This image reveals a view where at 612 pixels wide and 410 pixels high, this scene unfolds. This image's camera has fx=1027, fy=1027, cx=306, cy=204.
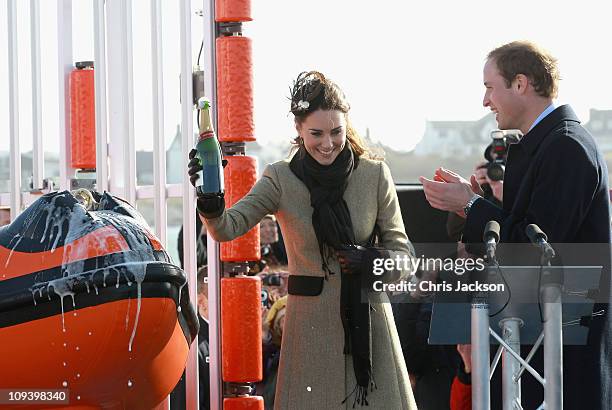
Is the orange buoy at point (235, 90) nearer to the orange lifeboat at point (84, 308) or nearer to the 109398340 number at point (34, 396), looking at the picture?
the orange lifeboat at point (84, 308)

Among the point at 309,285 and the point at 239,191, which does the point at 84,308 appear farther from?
the point at 239,191

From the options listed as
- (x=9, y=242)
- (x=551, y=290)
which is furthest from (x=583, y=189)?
(x=9, y=242)

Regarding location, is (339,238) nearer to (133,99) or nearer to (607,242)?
(607,242)

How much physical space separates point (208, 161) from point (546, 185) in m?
0.95

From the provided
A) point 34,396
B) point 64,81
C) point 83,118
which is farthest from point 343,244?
point 64,81

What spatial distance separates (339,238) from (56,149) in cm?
170

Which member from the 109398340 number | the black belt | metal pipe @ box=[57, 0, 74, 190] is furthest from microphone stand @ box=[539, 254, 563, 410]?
metal pipe @ box=[57, 0, 74, 190]

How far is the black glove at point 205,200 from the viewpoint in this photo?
117 inches

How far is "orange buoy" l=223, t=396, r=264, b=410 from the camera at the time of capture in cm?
370

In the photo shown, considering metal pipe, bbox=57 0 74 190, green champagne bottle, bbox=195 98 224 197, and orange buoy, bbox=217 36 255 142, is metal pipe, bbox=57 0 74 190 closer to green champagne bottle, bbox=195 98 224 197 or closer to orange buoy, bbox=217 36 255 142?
orange buoy, bbox=217 36 255 142

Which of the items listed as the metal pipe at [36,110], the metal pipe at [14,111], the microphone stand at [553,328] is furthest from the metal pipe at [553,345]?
the metal pipe at [14,111]

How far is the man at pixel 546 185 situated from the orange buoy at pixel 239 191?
774 mm

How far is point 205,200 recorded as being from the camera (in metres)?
3.03

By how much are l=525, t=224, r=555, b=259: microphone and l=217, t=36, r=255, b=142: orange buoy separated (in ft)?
4.49
